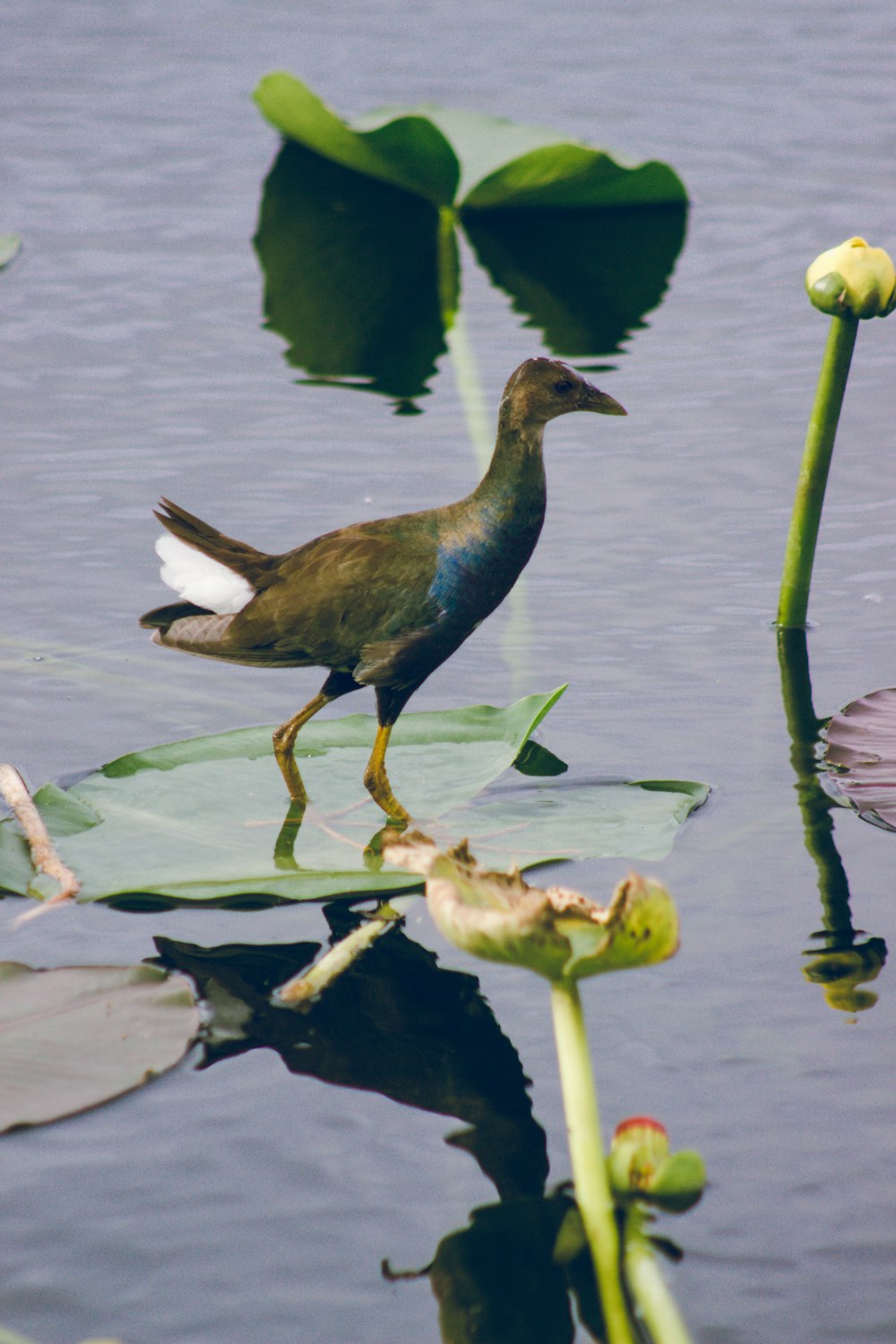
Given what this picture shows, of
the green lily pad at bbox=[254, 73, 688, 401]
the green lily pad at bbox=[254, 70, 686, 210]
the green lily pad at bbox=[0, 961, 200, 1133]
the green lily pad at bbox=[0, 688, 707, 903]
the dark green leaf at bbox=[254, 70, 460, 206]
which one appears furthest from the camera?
the green lily pad at bbox=[254, 70, 686, 210]

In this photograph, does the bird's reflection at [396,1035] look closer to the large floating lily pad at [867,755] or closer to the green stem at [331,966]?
the green stem at [331,966]

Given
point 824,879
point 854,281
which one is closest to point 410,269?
point 854,281

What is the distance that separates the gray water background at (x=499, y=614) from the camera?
2.32 m

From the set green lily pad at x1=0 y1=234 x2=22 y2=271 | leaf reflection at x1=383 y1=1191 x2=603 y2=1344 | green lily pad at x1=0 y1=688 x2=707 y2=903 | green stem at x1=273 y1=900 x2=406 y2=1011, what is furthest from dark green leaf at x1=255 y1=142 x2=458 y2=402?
leaf reflection at x1=383 y1=1191 x2=603 y2=1344

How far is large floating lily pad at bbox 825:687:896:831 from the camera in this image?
335 cm

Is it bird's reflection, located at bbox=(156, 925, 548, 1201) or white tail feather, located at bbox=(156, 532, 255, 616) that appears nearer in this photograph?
bird's reflection, located at bbox=(156, 925, 548, 1201)

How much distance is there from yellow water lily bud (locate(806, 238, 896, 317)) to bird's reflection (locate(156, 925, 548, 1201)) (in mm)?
1701

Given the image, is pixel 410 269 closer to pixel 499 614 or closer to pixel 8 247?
pixel 8 247

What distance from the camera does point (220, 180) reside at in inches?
297

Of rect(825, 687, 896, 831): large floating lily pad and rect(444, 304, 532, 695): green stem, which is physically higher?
rect(444, 304, 532, 695): green stem

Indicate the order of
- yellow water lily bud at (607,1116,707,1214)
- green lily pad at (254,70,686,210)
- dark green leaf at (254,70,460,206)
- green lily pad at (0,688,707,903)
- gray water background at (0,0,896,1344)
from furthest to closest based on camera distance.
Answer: green lily pad at (254,70,686,210), dark green leaf at (254,70,460,206), green lily pad at (0,688,707,903), gray water background at (0,0,896,1344), yellow water lily bud at (607,1116,707,1214)

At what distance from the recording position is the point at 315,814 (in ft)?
11.0

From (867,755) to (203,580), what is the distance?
1.40m

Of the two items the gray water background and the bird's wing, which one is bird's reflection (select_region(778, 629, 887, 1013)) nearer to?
the gray water background
